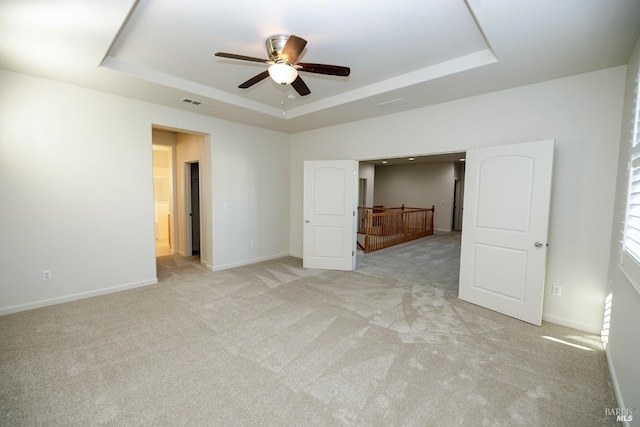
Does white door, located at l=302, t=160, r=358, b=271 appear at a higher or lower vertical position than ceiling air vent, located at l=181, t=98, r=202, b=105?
lower

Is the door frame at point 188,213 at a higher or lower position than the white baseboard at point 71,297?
higher

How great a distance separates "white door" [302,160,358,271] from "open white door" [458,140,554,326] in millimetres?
1905

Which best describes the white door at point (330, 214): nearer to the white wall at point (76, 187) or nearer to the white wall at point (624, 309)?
the white wall at point (76, 187)

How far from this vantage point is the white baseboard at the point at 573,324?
279 centimetres

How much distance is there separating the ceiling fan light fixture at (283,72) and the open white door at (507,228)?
2497 millimetres

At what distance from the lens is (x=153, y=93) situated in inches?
141

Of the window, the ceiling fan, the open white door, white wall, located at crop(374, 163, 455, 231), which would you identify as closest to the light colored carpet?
the open white door

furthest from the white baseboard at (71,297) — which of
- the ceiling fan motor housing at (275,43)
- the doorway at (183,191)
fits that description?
the ceiling fan motor housing at (275,43)

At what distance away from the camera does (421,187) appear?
10.8 meters

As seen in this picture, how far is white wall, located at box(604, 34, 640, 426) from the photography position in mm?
1663

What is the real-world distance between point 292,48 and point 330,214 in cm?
320

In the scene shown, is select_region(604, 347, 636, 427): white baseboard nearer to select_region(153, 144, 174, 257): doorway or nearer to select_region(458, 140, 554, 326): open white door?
select_region(458, 140, 554, 326): open white door

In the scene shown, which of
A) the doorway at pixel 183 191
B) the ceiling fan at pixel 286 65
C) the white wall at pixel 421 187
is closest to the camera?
the ceiling fan at pixel 286 65

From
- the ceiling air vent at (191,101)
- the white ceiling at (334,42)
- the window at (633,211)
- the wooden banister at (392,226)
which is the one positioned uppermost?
the white ceiling at (334,42)
